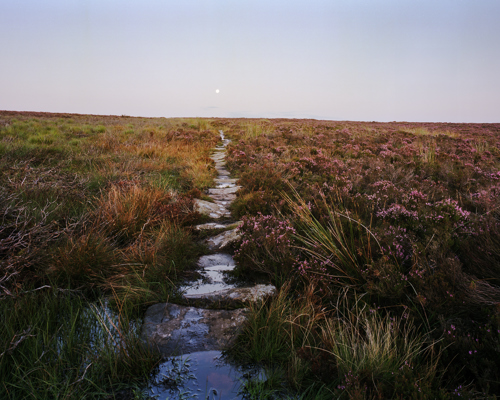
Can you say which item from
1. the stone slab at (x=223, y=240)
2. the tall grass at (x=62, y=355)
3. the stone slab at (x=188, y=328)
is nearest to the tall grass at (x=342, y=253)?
the stone slab at (x=188, y=328)

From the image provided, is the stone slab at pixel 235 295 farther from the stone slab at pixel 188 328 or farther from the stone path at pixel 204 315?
the stone slab at pixel 188 328

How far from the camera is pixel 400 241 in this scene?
3.04 meters

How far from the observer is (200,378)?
1.85m

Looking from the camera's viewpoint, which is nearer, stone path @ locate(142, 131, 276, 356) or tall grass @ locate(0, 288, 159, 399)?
tall grass @ locate(0, 288, 159, 399)

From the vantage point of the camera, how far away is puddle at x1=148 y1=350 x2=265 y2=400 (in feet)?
5.72

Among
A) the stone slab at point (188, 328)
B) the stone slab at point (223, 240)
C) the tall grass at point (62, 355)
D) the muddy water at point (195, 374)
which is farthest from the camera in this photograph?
the stone slab at point (223, 240)

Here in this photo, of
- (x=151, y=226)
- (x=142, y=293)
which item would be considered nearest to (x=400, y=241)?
(x=142, y=293)

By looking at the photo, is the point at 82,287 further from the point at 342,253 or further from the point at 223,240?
the point at 342,253

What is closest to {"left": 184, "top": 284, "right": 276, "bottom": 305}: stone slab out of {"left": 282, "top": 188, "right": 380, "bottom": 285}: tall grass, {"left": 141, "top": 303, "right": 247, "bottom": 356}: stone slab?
{"left": 141, "top": 303, "right": 247, "bottom": 356}: stone slab

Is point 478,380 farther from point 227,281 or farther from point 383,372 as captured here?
point 227,281

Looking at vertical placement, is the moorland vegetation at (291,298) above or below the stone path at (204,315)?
above

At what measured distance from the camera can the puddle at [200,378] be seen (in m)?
1.74

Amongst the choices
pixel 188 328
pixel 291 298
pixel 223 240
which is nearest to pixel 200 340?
pixel 188 328

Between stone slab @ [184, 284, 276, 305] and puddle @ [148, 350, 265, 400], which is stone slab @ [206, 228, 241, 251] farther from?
puddle @ [148, 350, 265, 400]
